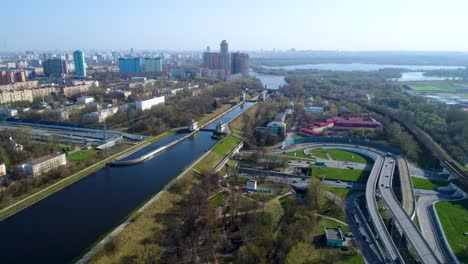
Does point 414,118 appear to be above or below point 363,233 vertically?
above

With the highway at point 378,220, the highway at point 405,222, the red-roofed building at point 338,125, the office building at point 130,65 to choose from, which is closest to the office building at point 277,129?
the red-roofed building at point 338,125

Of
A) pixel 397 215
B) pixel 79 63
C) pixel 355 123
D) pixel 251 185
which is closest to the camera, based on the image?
pixel 397 215

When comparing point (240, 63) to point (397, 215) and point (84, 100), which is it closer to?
point (84, 100)

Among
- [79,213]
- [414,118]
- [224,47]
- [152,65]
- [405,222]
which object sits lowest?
[79,213]

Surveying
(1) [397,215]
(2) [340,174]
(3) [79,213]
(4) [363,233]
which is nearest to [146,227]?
(3) [79,213]

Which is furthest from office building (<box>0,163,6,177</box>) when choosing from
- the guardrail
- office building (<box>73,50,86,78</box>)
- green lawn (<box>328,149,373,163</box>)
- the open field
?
office building (<box>73,50,86,78</box>)

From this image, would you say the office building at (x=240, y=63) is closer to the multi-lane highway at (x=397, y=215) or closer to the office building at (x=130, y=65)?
the office building at (x=130, y=65)
